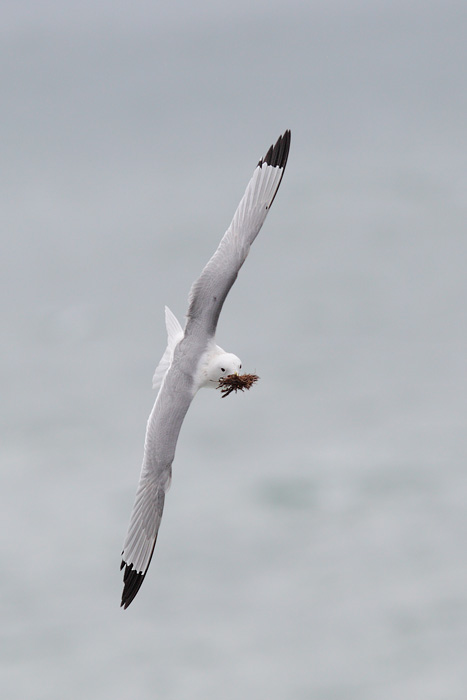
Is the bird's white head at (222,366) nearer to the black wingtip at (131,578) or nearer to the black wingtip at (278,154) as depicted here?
the black wingtip at (131,578)

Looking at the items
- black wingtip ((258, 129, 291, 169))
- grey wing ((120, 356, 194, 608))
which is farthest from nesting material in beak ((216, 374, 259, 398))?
black wingtip ((258, 129, 291, 169))

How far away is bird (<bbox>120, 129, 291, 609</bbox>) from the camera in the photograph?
9.84 meters

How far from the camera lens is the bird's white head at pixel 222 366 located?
9492mm

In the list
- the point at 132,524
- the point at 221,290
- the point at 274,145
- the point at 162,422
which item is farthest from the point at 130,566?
the point at 274,145

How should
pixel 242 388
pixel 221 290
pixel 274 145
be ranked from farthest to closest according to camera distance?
pixel 274 145 → pixel 221 290 → pixel 242 388

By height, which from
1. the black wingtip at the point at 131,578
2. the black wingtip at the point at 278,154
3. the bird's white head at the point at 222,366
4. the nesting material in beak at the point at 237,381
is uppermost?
the black wingtip at the point at 278,154

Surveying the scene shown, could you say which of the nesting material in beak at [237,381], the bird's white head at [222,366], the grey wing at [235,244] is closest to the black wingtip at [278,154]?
the grey wing at [235,244]

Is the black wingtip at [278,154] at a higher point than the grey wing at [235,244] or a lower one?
higher

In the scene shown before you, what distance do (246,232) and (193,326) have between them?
134cm

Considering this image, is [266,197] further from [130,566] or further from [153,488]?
[130,566]

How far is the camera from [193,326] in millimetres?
10023

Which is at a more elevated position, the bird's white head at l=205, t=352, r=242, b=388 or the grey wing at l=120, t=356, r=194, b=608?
the bird's white head at l=205, t=352, r=242, b=388

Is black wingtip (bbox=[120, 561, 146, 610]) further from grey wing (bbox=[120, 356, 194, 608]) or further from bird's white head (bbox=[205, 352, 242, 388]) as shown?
bird's white head (bbox=[205, 352, 242, 388])

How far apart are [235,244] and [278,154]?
52.2 inches
